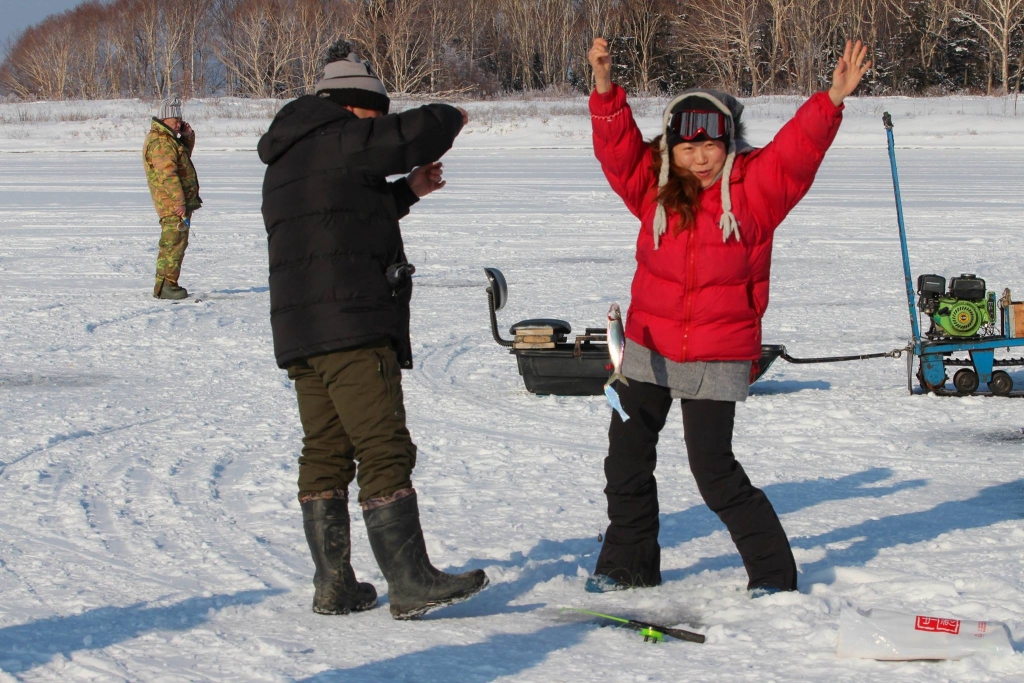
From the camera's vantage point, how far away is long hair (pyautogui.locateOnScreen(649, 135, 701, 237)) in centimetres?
353

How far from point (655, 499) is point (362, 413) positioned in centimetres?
98

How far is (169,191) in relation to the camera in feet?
32.9

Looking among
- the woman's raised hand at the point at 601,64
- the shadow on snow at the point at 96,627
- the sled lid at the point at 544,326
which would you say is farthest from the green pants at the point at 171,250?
the woman's raised hand at the point at 601,64

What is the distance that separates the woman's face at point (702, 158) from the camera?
352cm

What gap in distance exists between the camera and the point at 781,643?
3.30 metres

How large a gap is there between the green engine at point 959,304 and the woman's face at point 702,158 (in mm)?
3606

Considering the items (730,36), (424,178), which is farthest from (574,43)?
(424,178)

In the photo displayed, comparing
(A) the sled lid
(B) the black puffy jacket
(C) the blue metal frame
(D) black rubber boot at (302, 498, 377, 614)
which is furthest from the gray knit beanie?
(D) black rubber boot at (302, 498, 377, 614)

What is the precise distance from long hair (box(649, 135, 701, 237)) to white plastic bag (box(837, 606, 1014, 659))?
1.18 m

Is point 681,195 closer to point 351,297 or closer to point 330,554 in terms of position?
point 351,297

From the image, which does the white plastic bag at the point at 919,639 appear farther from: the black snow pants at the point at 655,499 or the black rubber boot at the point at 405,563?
the black rubber boot at the point at 405,563

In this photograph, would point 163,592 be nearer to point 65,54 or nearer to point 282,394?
point 282,394

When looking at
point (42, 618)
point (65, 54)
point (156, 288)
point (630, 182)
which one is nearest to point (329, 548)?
point (42, 618)

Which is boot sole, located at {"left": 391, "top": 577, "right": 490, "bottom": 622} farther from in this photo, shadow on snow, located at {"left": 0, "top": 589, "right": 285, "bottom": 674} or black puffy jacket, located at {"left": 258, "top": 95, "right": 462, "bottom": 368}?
black puffy jacket, located at {"left": 258, "top": 95, "right": 462, "bottom": 368}
